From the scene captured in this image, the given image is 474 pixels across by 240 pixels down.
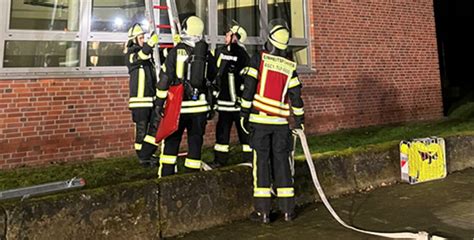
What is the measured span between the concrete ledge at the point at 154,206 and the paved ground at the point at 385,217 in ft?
0.61

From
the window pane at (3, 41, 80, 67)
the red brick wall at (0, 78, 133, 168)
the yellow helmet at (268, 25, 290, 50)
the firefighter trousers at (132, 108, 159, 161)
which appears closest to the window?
the window pane at (3, 41, 80, 67)

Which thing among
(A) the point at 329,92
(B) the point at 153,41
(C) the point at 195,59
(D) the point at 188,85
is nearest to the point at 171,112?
(D) the point at 188,85

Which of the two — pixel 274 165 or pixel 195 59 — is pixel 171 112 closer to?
pixel 195 59

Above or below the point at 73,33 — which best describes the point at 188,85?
below

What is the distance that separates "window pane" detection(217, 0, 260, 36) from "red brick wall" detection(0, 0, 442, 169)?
1297 millimetres

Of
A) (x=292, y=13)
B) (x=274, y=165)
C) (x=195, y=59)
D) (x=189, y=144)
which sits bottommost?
(x=274, y=165)

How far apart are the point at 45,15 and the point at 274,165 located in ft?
14.9

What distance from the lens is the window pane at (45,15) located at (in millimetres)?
5872

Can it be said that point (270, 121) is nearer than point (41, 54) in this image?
Yes

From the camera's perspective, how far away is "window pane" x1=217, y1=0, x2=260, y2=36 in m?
7.79

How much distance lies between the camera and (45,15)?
6.16 m

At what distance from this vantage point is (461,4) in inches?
803

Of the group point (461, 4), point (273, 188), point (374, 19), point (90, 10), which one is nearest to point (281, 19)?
point (374, 19)

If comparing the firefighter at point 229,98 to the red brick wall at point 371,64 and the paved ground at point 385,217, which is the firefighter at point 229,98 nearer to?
the paved ground at point 385,217
